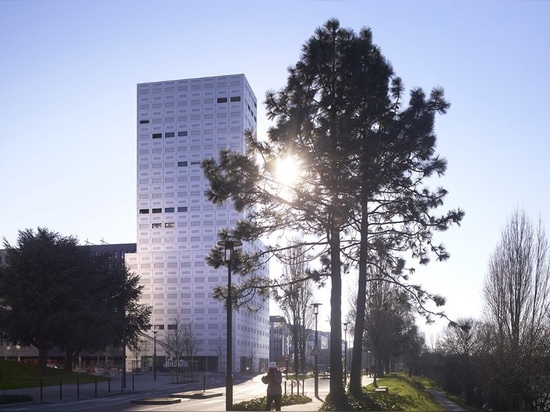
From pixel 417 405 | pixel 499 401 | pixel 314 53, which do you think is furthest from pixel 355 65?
pixel 499 401

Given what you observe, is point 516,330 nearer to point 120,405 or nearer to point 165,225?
point 120,405

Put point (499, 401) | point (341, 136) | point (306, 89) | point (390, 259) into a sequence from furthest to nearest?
point (499, 401) → point (390, 259) → point (306, 89) → point (341, 136)

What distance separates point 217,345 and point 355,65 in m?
95.2

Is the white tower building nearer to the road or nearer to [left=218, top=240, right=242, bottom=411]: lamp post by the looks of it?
the road

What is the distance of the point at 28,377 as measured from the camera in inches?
2136

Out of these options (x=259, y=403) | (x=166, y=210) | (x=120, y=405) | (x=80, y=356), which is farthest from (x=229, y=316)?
(x=166, y=210)

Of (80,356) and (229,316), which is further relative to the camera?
(80,356)

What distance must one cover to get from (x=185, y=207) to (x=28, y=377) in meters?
66.5

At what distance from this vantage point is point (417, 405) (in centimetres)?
2698

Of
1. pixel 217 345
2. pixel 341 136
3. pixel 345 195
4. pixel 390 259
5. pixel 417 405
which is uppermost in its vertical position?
pixel 341 136

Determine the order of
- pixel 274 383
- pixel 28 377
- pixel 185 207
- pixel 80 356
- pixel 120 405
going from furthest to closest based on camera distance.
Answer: pixel 185 207
pixel 80 356
pixel 28 377
pixel 120 405
pixel 274 383

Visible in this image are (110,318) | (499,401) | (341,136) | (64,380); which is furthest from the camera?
(110,318)

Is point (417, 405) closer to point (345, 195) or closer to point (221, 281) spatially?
point (345, 195)

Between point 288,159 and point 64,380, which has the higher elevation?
point 288,159
